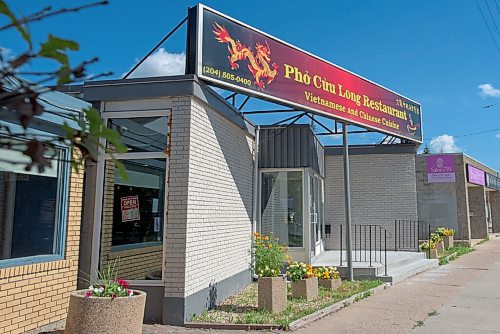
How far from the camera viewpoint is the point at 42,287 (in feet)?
19.7

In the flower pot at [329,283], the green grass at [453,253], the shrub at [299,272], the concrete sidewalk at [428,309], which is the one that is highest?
the shrub at [299,272]

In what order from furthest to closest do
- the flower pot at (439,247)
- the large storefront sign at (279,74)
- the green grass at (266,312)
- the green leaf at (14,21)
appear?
the flower pot at (439,247)
the large storefront sign at (279,74)
the green grass at (266,312)
the green leaf at (14,21)

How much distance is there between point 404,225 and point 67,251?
1180 cm

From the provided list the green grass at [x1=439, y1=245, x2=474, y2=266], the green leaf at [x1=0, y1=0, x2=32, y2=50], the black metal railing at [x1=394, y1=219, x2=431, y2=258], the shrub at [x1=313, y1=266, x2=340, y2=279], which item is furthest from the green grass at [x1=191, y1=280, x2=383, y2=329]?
the green grass at [x1=439, y1=245, x2=474, y2=266]

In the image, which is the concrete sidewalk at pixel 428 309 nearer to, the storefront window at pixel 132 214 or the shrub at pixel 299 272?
the shrub at pixel 299 272

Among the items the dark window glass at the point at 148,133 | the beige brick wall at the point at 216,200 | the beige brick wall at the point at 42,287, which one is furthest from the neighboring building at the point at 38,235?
the beige brick wall at the point at 216,200

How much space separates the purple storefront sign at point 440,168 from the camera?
22.0 m

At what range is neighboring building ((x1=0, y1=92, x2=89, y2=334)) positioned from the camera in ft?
18.2

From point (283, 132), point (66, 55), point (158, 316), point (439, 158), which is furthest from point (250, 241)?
point (439, 158)

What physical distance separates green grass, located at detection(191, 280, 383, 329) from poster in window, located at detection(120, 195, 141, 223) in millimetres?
1863

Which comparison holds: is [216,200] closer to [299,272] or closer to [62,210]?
[299,272]

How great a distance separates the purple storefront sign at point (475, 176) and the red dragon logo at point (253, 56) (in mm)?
16823

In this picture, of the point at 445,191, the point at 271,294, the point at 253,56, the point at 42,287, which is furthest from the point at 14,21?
the point at 445,191

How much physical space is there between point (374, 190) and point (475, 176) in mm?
11701
